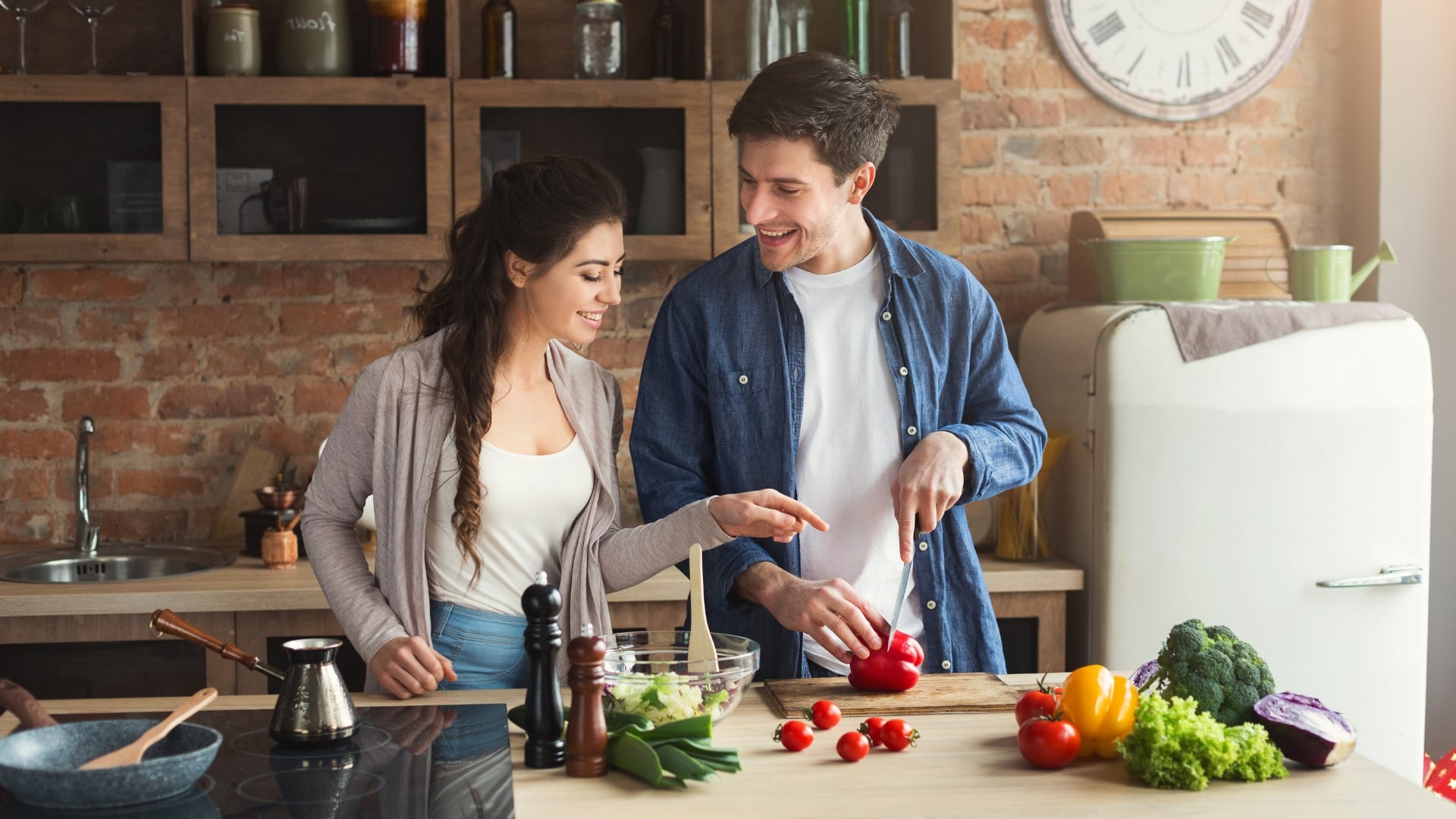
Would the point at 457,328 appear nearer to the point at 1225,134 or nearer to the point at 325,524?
the point at 325,524

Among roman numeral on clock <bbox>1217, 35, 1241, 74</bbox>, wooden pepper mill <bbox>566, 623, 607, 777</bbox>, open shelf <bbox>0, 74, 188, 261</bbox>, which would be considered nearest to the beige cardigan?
wooden pepper mill <bbox>566, 623, 607, 777</bbox>

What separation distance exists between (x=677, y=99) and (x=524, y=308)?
1049 mm

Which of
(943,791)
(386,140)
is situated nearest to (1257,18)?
(386,140)

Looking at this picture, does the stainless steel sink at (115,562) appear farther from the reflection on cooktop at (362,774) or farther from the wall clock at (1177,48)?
the wall clock at (1177,48)

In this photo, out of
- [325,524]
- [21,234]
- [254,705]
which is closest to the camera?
[254,705]

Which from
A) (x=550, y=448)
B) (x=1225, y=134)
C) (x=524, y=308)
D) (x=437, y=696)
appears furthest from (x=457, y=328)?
(x=1225, y=134)

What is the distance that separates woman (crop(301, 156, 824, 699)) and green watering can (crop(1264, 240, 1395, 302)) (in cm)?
175

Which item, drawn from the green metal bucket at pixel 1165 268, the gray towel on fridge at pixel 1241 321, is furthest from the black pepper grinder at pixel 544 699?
the green metal bucket at pixel 1165 268

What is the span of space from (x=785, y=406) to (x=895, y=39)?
4.71 ft

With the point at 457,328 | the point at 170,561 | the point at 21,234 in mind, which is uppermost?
the point at 21,234

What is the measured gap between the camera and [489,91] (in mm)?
2932

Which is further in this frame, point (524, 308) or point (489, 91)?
point (489, 91)

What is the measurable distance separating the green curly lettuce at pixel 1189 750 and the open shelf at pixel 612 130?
1787 millimetres

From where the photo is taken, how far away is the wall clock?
3.30m
